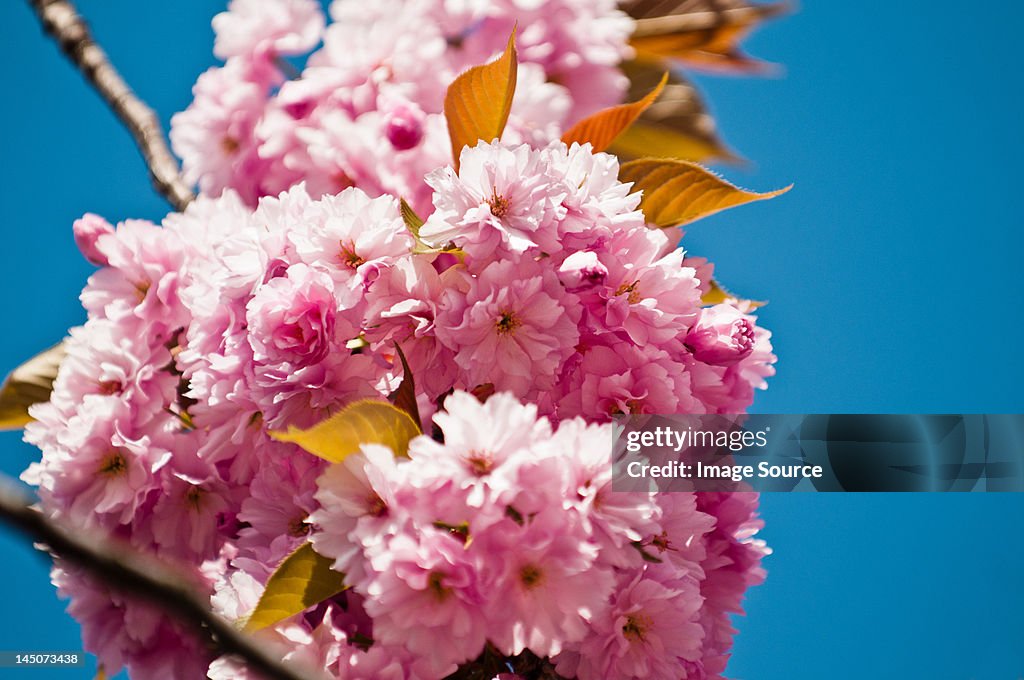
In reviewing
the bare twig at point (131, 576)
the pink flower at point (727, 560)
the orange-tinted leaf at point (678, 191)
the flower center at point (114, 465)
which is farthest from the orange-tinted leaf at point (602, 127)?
the bare twig at point (131, 576)

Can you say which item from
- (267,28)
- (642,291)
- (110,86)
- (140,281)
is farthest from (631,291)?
(110,86)

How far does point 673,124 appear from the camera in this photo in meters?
0.86

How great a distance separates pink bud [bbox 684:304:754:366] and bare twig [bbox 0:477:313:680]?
1.28ft

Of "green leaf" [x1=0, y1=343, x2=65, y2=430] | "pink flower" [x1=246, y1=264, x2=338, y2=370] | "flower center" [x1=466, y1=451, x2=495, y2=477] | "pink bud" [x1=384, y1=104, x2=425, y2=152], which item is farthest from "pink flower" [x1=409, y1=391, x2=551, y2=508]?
"green leaf" [x1=0, y1=343, x2=65, y2=430]

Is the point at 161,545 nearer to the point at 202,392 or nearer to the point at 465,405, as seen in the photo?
the point at 202,392

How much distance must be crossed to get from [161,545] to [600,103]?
1.59ft

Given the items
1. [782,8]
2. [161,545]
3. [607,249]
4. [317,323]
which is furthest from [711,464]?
[782,8]

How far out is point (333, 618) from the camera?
55 cm

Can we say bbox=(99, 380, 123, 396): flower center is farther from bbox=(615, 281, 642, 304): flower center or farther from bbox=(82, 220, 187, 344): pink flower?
bbox=(615, 281, 642, 304): flower center

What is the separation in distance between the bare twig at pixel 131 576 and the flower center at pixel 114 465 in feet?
1.52

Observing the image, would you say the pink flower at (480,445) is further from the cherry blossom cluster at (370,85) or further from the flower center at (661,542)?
the cherry blossom cluster at (370,85)

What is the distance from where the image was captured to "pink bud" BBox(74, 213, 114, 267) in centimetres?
69

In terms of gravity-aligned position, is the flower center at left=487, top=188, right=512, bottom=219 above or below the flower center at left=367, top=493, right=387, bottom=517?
above

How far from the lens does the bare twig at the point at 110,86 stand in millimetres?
903
